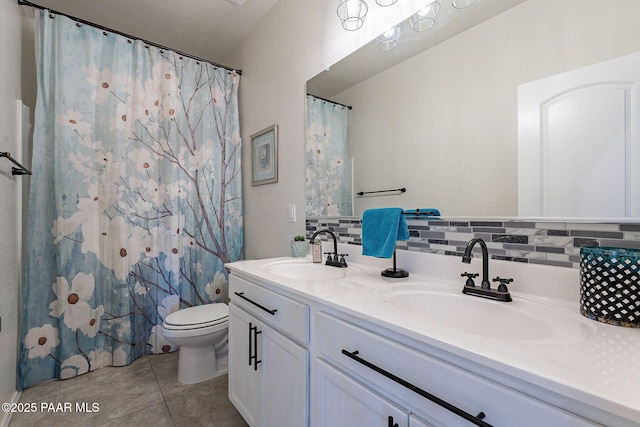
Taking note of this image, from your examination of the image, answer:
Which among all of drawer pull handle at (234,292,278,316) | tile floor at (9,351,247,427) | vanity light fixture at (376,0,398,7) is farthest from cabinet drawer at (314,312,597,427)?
vanity light fixture at (376,0,398,7)

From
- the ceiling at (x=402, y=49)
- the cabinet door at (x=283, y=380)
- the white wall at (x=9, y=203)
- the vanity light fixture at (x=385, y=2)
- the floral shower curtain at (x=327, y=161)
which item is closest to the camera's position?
the cabinet door at (x=283, y=380)

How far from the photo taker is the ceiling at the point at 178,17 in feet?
6.71

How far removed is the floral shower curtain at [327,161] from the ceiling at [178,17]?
3.40 ft

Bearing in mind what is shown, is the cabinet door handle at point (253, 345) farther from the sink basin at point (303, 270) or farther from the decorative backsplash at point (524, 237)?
the decorative backsplash at point (524, 237)

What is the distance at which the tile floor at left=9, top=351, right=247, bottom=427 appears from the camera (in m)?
1.47

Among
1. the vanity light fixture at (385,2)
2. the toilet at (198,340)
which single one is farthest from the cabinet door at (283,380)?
the vanity light fixture at (385,2)

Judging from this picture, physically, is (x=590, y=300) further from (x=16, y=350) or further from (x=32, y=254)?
(x=16, y=350)

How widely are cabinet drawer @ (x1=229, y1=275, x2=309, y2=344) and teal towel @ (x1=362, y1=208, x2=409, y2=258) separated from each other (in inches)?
14.7

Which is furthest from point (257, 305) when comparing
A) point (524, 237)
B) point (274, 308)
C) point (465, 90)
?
point (465, 90)

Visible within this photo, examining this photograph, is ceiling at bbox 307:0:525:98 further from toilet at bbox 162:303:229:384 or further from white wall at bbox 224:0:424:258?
toilet at bbox 162:303:229:384

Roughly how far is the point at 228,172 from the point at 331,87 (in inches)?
48.9

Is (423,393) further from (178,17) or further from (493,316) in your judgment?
(178,17)

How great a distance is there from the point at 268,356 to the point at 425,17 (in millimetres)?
1570

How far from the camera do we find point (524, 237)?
92 cm
